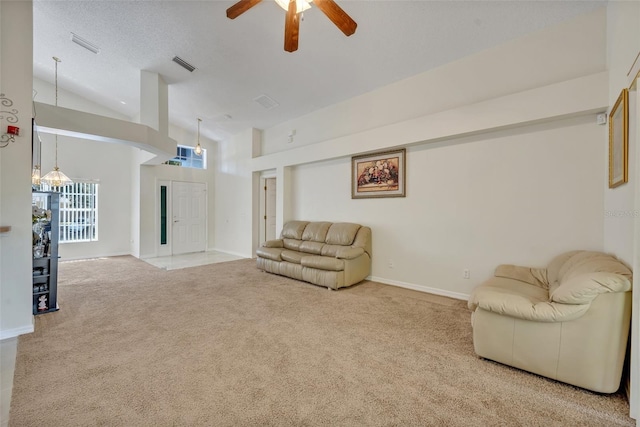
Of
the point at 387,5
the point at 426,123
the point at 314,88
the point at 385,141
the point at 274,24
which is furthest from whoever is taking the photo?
the point at 314,88

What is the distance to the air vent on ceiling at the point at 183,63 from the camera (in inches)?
161

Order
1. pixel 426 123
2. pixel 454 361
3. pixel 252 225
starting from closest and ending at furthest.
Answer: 1. pixel 454 361
2. pixel 426 123
3. pixel 252 225

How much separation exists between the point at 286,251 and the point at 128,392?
10.6ft

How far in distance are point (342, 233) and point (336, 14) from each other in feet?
10.4

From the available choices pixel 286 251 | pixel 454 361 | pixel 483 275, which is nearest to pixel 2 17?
pixel 286 251

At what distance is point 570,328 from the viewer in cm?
175

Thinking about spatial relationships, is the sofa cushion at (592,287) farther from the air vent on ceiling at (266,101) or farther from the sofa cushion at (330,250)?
the air vent on ceiling at (266,101)

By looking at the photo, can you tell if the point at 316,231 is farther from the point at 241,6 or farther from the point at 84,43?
the point at 84,43

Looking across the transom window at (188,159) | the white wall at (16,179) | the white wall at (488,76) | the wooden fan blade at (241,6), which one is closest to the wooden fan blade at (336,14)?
the wooden fan blade at (241,6)

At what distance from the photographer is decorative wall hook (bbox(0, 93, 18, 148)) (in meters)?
2.51

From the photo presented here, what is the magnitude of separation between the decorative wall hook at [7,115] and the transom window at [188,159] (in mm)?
4818

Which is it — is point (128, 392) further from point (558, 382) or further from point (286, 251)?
point (286, 251)

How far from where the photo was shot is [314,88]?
4566mm

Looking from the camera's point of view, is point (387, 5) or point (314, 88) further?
point (314, 88)
